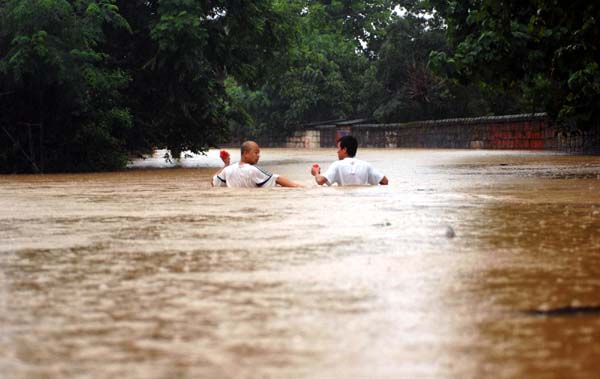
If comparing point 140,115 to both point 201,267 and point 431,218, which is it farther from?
point 201,267

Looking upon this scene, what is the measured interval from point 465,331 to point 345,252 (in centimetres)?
210

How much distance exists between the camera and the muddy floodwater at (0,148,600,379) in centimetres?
274

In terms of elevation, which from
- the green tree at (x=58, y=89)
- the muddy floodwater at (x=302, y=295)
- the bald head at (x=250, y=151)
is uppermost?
the green tree at (x=58, y=89)

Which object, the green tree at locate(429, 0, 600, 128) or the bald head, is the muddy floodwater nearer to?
the bald head

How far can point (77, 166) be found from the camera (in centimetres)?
2136

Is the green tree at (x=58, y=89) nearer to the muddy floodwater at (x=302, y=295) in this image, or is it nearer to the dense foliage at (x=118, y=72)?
the dense foliage at (x=118, y=72)

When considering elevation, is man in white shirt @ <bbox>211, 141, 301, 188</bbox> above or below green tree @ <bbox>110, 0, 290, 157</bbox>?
below

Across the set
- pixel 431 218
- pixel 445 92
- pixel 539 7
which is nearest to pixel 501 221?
pixel 431 218

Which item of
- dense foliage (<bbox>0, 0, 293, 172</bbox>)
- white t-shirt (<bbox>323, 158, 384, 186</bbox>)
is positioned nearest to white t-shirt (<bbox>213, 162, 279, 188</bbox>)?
white t-shirt (<bbox>323, 158, 384, 186</bbox>)

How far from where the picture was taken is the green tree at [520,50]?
13.5 m

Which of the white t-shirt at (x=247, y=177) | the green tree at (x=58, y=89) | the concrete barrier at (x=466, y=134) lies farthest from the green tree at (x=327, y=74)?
the white t-shirt at (x=247, y=177)

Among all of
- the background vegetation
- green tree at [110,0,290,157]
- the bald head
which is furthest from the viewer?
green tree at [110,0,290,157]

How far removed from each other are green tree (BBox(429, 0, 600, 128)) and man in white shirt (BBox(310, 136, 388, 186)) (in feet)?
9.08

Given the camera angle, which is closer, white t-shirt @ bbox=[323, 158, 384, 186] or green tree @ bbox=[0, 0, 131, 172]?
white t-shirt @ bbox=[323, 158, 384, 186]
